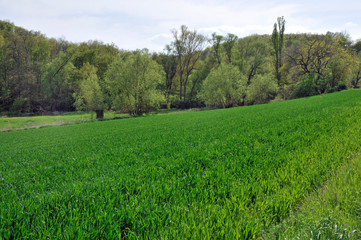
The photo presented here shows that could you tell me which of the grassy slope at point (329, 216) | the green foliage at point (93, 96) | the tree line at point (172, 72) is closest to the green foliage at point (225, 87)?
the tree line at point (172, 72)

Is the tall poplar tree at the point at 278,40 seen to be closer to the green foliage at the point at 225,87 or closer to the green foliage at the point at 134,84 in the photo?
the green foliage at the point at 225,87

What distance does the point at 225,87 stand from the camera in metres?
51.1

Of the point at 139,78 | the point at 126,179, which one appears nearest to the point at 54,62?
the point at 139,78

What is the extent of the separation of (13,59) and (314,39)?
9754cm

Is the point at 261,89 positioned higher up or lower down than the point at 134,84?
lower down

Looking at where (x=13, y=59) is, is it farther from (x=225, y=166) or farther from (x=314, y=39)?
(x=314, y=39)

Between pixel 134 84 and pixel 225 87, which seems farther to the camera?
pixel 225 87

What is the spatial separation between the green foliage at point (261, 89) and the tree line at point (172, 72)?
0.85 feet

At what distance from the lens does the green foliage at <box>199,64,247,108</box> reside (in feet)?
168

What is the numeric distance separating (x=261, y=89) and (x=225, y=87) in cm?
991

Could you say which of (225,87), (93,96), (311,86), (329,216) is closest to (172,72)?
(225,87)

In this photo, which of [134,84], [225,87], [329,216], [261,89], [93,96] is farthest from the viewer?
[225,87]

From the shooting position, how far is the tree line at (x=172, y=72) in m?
46.6

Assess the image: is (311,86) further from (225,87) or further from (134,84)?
(134,84)
